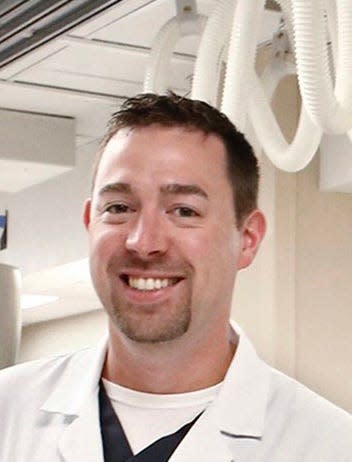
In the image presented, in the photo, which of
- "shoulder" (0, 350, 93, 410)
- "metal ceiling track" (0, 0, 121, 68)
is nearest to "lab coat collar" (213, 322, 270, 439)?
"shoulder" (0, 350, 93, 410)

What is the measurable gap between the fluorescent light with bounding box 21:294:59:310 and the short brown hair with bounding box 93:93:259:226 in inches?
178

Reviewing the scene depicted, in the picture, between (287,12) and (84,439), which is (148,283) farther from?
(287,12)

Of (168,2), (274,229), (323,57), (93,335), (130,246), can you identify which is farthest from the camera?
(93,335)

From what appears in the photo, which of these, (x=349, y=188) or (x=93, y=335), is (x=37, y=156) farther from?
(x=93, y=335)

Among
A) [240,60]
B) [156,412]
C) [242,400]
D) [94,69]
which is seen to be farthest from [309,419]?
[94,69]

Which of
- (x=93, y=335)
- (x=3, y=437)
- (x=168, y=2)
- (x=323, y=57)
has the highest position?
(x=168, y=2)

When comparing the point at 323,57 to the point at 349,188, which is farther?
the point at 349,188

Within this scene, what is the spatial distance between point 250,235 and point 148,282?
208mm

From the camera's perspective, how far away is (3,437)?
5.50ft

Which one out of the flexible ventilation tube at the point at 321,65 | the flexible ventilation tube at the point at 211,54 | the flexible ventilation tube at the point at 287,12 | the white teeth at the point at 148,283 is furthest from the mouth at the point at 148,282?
the flexible ventilation tube at the point at 287,12

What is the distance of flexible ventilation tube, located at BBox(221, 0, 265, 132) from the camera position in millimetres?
2291

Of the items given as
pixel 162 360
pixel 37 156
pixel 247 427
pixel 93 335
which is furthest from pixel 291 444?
pixel 93 335

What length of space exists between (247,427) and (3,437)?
306 mm

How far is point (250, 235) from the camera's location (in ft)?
5.60
